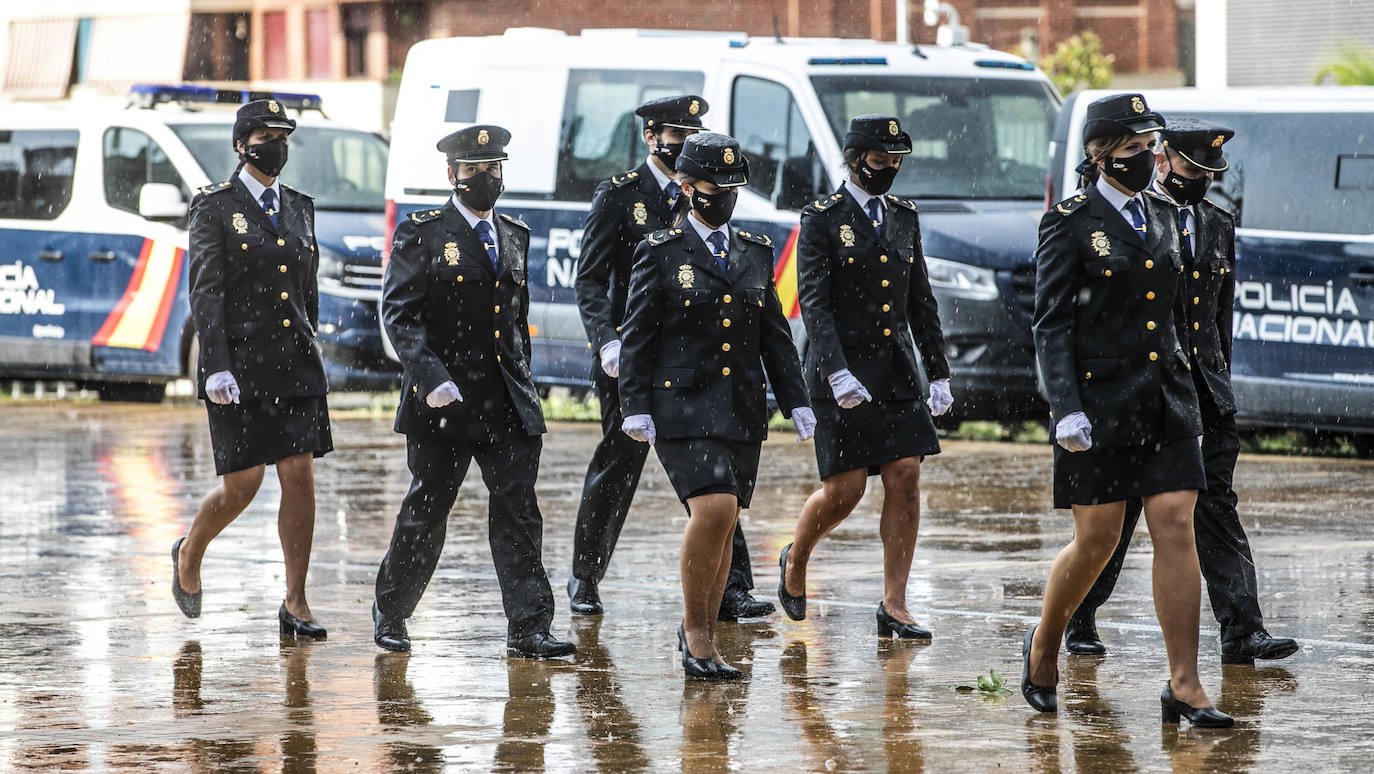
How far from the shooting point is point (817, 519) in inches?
336

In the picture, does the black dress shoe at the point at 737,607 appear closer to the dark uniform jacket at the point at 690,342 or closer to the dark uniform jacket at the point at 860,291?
the dark uniform jacket at the point at 860,291

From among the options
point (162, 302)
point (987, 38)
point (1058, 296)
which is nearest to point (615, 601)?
point (1058, 296)

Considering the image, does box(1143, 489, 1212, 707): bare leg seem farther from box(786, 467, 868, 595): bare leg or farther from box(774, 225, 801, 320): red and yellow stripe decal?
box(774, 225, 801, 320): red and yellow stripe decal

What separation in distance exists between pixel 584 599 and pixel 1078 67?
107ft

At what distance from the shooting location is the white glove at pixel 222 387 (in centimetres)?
825

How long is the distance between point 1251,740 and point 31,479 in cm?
919

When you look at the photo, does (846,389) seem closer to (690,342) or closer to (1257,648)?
(690,342)

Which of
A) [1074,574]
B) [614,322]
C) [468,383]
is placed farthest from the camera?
[614,322]

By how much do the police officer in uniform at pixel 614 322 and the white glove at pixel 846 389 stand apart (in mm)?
929

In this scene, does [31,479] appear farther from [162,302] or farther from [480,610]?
[480,610]

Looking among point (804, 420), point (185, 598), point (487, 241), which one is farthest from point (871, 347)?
point (185, 598)

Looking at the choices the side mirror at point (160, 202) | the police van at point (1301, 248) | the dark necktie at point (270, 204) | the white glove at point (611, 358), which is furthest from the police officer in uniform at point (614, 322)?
the side mirror at point (160, 202)

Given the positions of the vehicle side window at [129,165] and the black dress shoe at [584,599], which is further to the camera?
the vehicle side window at [129,165]

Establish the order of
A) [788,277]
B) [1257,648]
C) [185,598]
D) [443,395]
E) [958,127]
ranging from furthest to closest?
[958,127] → [788,277] → [185,598] → [443,395] → [1257,648]
